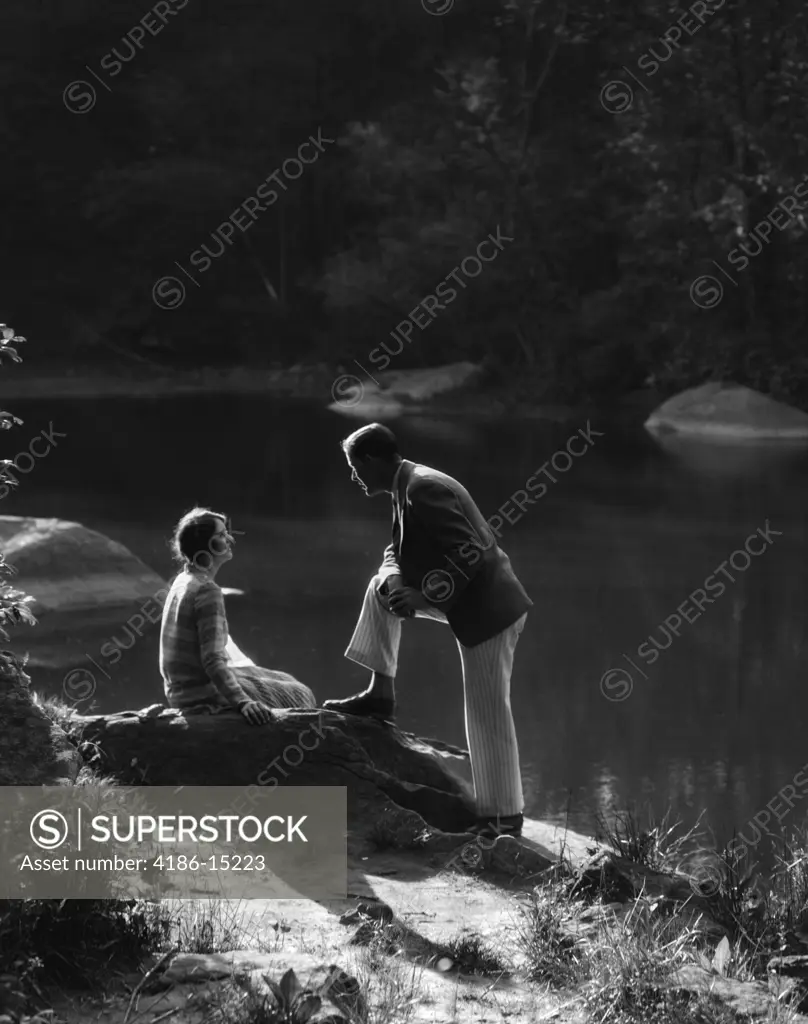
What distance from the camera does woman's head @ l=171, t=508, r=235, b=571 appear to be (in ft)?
19.3

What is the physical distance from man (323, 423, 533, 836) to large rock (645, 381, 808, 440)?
2370 centimetres

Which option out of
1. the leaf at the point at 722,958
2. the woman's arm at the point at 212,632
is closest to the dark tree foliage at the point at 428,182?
the woman's arm at the point at 212,632

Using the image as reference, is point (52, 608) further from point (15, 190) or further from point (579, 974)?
point (15, 190)

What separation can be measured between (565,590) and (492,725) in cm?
850

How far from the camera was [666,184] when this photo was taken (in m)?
33.0

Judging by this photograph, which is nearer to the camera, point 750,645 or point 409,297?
point 750,645

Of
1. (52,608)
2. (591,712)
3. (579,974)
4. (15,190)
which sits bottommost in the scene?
(579,974)

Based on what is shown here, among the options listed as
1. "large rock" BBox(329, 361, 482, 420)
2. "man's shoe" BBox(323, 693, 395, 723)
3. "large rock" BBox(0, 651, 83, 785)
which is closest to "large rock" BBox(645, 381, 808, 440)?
"large rock" BBox(329, 361, 482, 420)

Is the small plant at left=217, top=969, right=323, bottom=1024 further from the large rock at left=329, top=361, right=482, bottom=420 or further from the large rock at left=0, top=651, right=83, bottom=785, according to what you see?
the large rock at left=329, top=361, right=482, bottom=420

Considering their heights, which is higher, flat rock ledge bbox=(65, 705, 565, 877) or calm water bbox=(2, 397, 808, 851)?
calm water bbox=(2, 397, 808, 851)

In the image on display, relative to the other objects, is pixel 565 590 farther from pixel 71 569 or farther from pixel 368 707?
pixel 368 707

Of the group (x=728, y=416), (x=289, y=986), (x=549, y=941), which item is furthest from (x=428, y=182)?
(x=289, y=986)

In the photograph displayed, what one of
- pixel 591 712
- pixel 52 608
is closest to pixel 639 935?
pixel 591 712

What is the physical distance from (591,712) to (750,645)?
2.61m
